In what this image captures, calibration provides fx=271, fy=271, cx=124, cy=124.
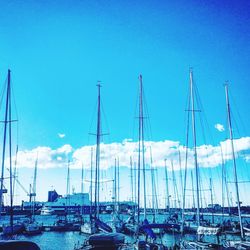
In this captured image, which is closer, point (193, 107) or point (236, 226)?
point (193, 107)

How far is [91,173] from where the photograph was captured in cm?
4547

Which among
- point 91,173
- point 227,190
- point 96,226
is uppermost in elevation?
point 91,173

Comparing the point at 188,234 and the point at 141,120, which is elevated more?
the point at 141,120

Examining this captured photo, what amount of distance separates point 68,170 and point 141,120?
5762 centimetres

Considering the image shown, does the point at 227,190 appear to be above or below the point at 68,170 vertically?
below

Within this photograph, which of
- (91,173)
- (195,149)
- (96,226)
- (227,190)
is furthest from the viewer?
(227,190)

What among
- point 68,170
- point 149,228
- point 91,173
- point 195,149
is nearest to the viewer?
point 149,228

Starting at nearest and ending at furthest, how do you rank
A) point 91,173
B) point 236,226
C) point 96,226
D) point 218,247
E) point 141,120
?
point 218,247
point 141,120
point 96,226
point 91,173
point 236,226

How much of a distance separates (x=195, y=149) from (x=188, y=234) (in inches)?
1052

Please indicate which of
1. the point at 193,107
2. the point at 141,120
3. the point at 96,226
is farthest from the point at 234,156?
the point at 96,226

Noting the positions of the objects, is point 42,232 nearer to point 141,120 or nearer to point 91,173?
point 91,173

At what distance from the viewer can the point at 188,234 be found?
51250 millimetres

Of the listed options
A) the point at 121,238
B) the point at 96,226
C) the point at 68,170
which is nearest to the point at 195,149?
the point at 121,238

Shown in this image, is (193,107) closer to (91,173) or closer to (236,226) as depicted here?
(91,173)
